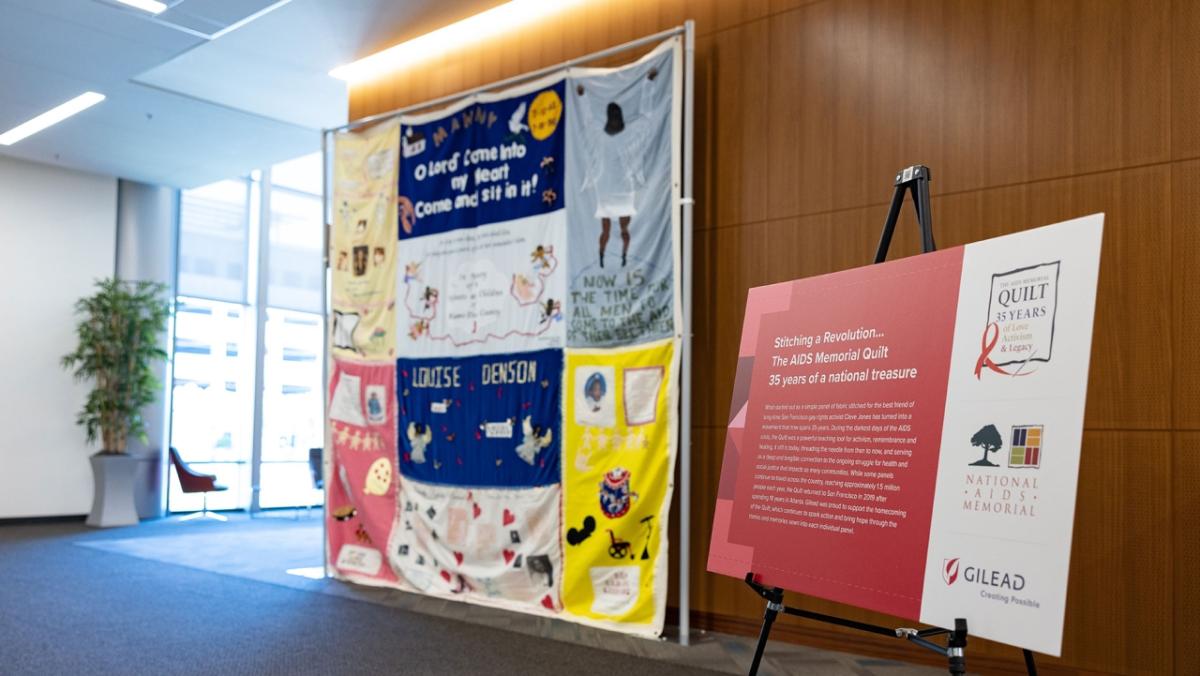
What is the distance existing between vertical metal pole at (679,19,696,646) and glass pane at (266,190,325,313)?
808 centimetres

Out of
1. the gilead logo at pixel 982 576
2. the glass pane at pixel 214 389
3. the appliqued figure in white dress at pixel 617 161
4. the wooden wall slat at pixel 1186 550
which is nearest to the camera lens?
the gilead logo at pixel 982 576

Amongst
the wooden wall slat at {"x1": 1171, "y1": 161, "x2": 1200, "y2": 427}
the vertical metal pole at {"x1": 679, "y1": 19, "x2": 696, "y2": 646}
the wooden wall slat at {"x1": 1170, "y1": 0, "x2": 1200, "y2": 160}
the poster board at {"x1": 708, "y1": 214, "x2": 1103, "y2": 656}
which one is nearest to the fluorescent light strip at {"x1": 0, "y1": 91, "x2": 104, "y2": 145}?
the vertical metal pole at {"x1": 679, "y1": 19, "x2": 696, "y2": 646}

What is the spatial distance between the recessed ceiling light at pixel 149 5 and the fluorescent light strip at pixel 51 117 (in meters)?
2.03

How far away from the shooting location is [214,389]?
11516 millimetres

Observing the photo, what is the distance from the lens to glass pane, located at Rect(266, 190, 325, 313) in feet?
39.3

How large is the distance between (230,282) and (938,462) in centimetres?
1052

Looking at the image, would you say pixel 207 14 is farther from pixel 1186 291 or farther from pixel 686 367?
pixel 1186 291

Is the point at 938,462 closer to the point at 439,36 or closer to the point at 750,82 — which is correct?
the point at 750,82

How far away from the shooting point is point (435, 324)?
6082 mm

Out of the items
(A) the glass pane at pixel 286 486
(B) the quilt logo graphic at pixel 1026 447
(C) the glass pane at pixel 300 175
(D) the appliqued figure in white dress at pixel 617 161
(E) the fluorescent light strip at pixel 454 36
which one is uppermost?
(C) the glass pane at pixel 300 175

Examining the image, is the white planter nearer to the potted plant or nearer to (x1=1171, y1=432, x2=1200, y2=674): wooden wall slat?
the potted plant

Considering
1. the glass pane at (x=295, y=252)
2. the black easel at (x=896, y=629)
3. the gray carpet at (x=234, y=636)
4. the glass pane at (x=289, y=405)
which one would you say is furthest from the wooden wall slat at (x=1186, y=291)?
the glass pane at (x=295, y=252)

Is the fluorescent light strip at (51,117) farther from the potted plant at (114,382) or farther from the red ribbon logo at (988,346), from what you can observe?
the red ribbon logo at (988,346)

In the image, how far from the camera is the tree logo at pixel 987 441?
2492 millimetres
